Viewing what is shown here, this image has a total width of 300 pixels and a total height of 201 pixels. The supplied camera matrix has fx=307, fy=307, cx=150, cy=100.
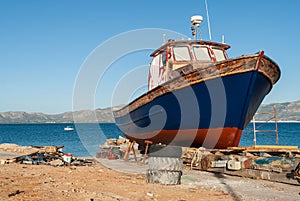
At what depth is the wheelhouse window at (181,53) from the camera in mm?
14977

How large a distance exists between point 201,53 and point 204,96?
13.3 ft

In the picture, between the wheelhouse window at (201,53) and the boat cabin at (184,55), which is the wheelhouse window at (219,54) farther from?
the wheelhouse window at (201,53)

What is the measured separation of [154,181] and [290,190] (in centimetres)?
333

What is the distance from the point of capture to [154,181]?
805 centimetres

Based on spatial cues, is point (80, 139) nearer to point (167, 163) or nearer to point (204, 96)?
point (204, 96)

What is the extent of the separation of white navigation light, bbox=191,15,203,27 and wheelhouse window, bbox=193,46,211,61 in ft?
7.74

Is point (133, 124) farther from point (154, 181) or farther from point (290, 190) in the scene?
point (290, 190)

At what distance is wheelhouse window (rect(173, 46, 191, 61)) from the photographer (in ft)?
49.1

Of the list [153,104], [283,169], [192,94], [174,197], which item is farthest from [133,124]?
[174,197]

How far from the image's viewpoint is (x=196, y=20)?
1709cm

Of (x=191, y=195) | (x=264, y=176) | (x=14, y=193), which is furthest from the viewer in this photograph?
(x=264, y=176)

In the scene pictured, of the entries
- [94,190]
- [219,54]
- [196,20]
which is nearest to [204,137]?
[219,54]

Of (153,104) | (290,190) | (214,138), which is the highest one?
(153,104)

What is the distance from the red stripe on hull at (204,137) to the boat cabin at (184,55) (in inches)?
109
